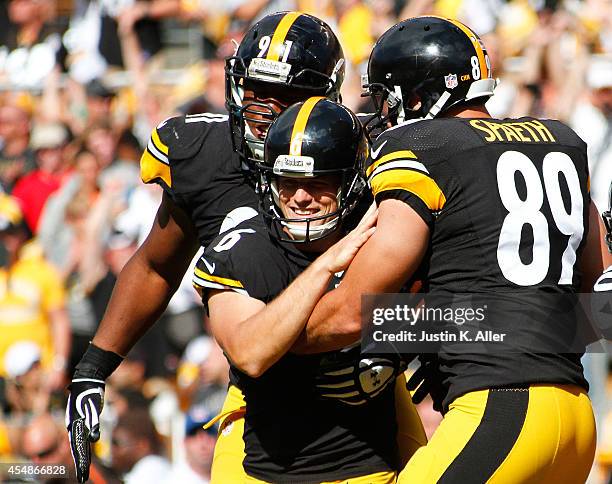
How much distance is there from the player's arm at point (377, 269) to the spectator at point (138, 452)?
3.22m

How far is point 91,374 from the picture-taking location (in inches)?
173

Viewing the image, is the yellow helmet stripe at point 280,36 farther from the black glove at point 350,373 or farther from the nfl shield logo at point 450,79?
the black glove at point 350,373

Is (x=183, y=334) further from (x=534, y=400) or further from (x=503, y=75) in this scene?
(x=534, y=400)

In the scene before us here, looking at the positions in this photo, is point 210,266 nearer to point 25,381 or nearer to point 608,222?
point 608,222

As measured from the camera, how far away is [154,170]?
14.0 feet

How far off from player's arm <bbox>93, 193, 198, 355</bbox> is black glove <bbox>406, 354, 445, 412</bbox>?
44.5 inches

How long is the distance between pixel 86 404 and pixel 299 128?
4.87 feet

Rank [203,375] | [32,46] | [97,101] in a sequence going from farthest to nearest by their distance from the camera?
[32,46] → [97,101] → [203,375]

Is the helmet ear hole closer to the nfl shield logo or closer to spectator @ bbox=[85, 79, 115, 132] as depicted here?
the nfl shield logo

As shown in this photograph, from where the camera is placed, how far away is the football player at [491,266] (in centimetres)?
320

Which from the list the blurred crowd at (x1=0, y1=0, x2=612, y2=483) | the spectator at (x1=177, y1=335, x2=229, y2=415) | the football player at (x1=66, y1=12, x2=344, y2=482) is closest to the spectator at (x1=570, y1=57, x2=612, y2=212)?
the blurred crowd at (x1=0, y1=0, x2=612, y2=483)

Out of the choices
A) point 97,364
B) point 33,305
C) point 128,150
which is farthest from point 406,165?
point 128,150

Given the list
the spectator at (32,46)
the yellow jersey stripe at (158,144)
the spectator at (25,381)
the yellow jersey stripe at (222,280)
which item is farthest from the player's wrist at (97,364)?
the spectator at (32,46)

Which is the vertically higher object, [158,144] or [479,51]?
[479,51]
